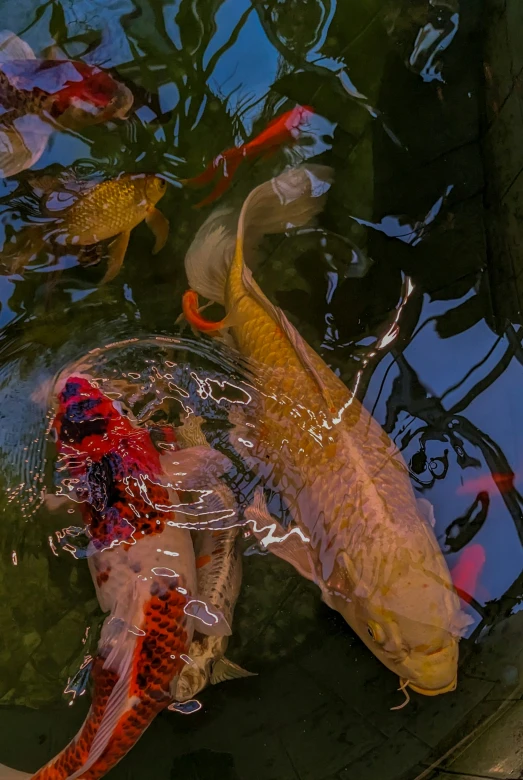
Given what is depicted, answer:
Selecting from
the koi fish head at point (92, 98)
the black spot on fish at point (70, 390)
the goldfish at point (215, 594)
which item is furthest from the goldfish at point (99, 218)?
the goldfish at point (215, 594)

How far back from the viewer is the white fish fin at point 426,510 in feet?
7.04

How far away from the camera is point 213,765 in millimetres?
2338

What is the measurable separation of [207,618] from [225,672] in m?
0.26

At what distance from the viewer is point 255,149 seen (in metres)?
2.73

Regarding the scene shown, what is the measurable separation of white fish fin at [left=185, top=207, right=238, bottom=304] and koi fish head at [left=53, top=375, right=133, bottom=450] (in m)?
0.66

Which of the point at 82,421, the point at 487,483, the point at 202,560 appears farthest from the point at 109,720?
the point at 487,483

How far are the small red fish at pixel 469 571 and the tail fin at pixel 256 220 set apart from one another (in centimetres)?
142

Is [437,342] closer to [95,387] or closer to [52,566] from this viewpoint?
[95,387]

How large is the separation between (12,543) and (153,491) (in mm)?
720

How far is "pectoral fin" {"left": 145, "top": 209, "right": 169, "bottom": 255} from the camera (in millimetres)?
2682

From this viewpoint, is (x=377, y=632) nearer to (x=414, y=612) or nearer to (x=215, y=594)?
(x=414, y=612)

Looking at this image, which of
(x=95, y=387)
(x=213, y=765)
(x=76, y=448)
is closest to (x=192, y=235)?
(x=95, y=387)

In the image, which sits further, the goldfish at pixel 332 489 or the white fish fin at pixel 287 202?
the white fish fin at pixel 287 202

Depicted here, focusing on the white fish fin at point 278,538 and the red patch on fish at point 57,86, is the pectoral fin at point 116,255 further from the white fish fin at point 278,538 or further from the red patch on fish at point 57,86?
the white fish fin at point 278,538
